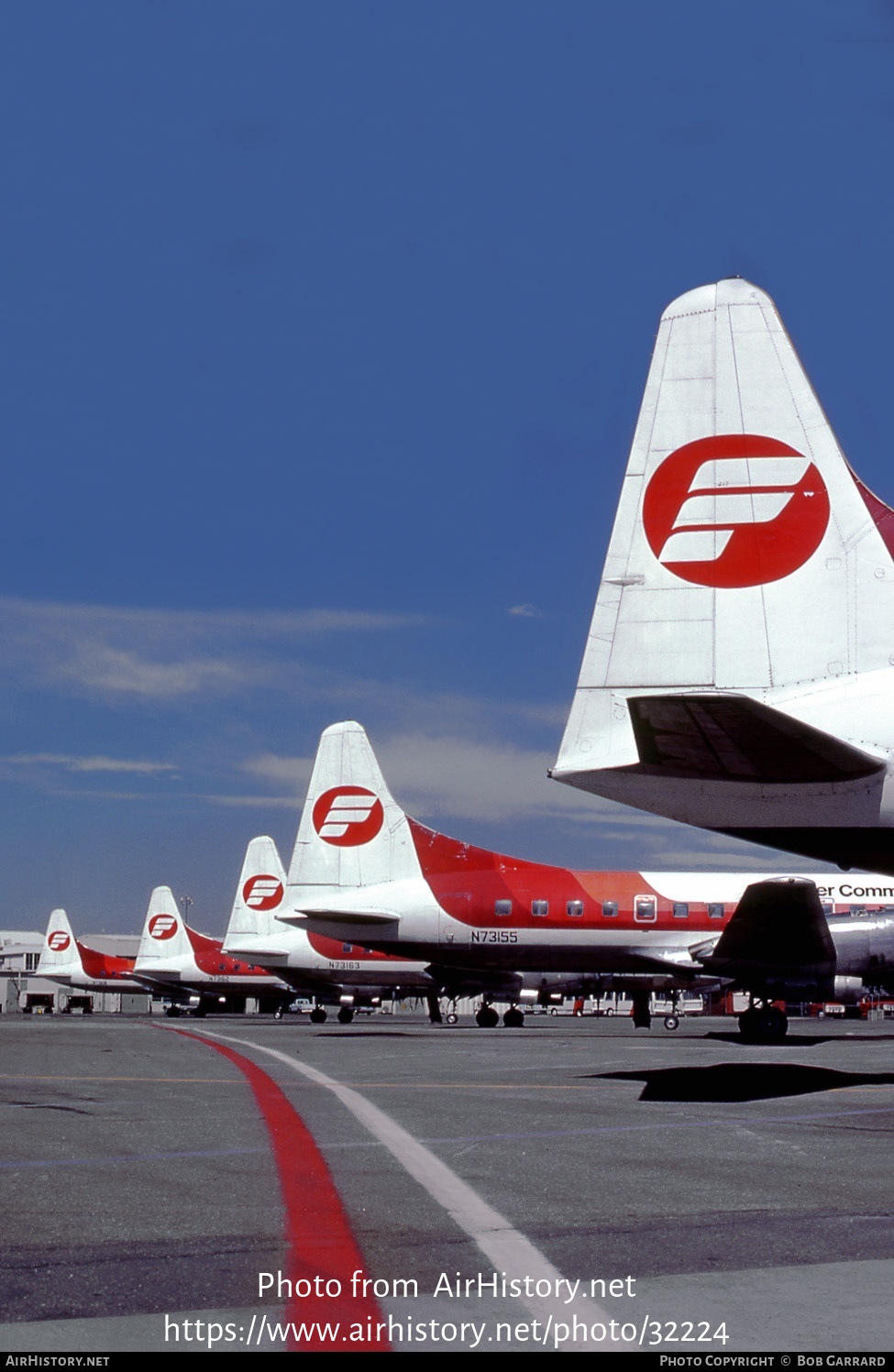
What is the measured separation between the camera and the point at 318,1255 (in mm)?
5410

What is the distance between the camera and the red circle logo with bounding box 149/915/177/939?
90.4 metres

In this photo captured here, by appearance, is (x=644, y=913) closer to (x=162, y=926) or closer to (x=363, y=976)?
(x=363, y=976)

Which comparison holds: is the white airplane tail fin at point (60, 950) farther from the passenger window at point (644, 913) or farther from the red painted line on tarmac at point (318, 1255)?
the red painted line on tarmac at point (318, 1255)

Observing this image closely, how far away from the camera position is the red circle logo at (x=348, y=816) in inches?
1708

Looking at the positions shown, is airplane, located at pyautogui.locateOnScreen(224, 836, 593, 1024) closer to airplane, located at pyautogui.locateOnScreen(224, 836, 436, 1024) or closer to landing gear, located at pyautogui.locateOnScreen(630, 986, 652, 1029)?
airplane, located at pyautogui.locateOnScreen(224, 836, 436, 1024)

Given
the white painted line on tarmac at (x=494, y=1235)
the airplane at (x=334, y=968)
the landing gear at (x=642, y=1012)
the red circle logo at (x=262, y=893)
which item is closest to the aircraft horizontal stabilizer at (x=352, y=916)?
the airplane at (x=334, y=968)

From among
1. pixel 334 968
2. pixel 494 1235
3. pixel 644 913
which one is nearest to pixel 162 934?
pixel 334 968

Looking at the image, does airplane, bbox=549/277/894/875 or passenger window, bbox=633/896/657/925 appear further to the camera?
passenger window, bbox=633/896/657/925

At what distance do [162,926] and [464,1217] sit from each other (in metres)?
88.1

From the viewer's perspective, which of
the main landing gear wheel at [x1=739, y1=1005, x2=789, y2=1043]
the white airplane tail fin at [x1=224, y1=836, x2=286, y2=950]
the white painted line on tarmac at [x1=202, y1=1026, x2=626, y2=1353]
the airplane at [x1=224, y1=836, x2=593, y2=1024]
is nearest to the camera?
the white painted line on tarmac at [x1=202, y1=1026, x2=626, y2=1353]

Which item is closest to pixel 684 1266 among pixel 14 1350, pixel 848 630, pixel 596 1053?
pixel 14 1350

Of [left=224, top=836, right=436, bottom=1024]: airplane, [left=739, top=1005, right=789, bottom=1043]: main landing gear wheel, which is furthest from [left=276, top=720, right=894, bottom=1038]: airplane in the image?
[left=739, top=1005, right=789, bottom=1043]: main landing gear wheel

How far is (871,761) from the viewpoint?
12.5m
